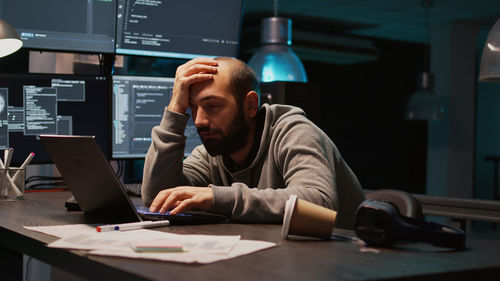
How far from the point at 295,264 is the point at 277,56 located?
7.48 ft

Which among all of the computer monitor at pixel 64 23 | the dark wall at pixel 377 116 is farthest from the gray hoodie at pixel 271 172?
the dark wall at pixel 377 116

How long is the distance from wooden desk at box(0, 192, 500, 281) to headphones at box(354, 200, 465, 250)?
0.02 meters

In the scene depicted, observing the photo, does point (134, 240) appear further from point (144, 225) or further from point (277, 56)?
point (277, 56)

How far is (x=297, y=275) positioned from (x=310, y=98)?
67.2 inches

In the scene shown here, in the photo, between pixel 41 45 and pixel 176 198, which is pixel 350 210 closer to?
pixel 176 198

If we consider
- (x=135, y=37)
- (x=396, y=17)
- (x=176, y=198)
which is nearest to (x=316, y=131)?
(x=176, y=198)

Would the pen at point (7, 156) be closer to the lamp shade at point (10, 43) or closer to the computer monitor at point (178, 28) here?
the lamp shade at point (10, 43)

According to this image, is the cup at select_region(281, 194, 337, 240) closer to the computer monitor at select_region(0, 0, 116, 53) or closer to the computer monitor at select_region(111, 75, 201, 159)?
the computer monitor at select_region(111, 75, 201, 159)

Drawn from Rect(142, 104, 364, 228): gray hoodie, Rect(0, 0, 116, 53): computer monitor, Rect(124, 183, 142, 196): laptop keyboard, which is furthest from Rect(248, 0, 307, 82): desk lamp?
Rect(142, 104, 364, 228): gray hoodie

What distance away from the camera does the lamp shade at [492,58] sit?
1962mm

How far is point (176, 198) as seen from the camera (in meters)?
1.40

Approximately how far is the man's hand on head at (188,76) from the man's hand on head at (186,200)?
1.20 ft

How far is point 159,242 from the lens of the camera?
108 centimetres

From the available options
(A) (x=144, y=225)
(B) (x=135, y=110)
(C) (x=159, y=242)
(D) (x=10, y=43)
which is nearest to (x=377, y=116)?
(B) (x=135, y=110)
